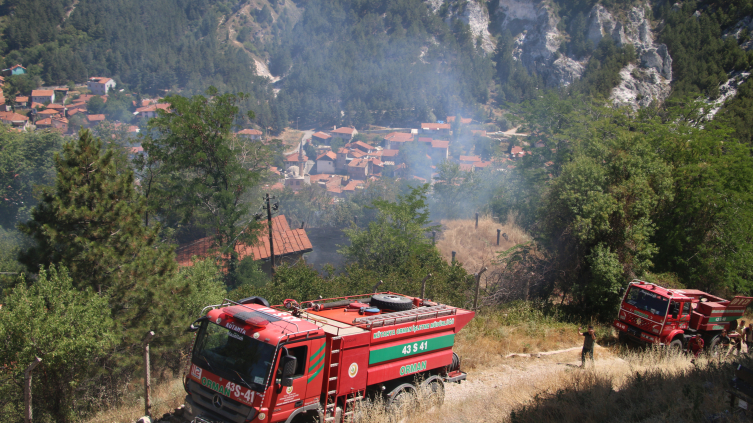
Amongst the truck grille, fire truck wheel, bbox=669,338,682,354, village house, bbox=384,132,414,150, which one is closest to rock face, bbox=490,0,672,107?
fire truck wheel, bbox=669,338,682,354

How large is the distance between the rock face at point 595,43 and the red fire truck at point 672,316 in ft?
91.3

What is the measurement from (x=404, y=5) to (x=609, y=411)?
188 m

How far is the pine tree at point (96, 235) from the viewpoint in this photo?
11.7 meters

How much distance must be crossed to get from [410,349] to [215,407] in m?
3.30

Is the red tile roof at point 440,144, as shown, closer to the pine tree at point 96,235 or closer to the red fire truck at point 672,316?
the red fire truck at point 672,316

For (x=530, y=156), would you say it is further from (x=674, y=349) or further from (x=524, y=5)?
(x=524, y=5)

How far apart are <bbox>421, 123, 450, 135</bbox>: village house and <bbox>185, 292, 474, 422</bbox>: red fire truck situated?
11209 centimetres

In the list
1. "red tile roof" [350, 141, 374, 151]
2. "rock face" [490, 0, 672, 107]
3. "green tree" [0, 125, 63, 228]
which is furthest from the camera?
"red tile roof" [350, 141, 374, 151]

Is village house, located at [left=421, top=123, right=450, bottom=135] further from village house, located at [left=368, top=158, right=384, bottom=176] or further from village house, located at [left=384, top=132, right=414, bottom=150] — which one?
village house, located at [left=368, top=158, right=384, bottom=176]

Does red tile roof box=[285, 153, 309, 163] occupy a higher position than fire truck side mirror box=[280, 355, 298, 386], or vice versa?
red tile roof box=[285, 153, 309, 163]

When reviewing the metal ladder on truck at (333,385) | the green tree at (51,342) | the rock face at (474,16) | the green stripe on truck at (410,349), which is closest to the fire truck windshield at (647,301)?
the green stripe on truck at (410,349)

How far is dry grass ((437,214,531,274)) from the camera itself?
3434cm

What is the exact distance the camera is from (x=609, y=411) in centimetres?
699

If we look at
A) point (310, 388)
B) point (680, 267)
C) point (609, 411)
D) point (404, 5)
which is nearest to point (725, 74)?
point (680, 267)
